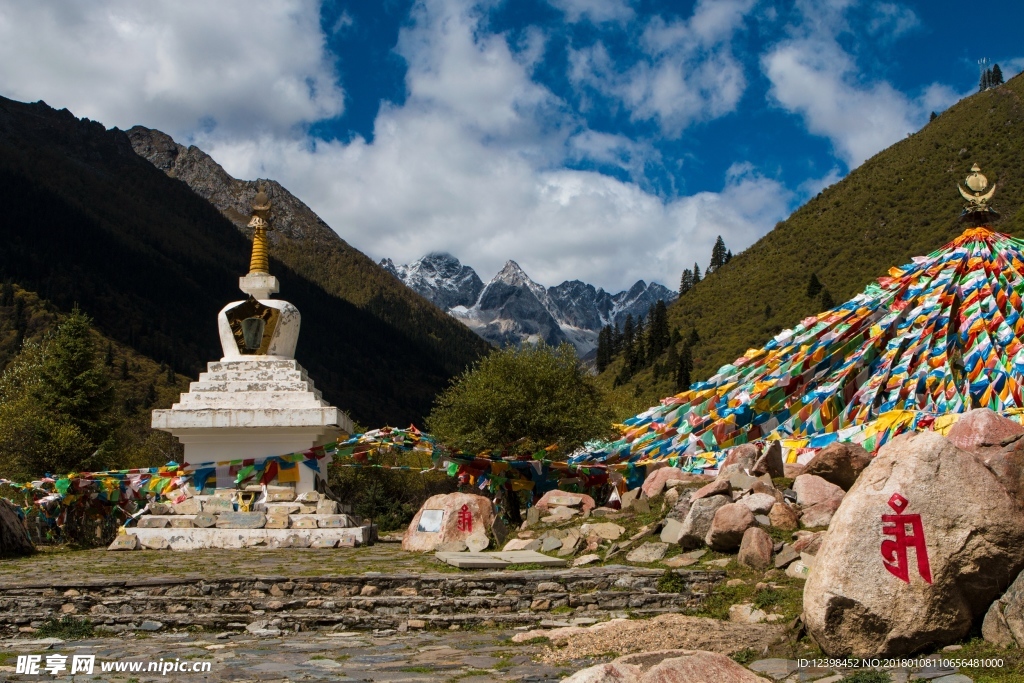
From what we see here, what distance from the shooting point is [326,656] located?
9039 mm

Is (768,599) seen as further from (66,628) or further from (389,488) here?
(389,488)

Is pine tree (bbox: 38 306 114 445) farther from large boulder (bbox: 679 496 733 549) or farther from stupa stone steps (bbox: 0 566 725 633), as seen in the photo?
large boulder (bbox: 679 496 733 549)

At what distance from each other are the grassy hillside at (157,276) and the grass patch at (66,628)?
315ft

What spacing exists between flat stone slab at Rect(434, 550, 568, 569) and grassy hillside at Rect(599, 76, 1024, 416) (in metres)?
59.5

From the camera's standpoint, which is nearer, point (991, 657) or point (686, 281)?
point (991, 657)

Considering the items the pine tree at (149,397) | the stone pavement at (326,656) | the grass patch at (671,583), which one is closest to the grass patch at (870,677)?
the stone pavement at (326,656)

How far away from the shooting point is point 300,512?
1886 cm

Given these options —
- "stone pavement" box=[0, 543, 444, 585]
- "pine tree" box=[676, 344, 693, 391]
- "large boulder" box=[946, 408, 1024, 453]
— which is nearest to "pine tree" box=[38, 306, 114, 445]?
"stone pavement" box=[0, 543, 444, 585]

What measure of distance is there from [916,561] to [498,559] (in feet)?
22.9

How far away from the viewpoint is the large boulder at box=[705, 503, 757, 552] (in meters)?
11.9

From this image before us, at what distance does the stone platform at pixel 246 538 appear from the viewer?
1802cm

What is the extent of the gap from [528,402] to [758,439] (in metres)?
9.54

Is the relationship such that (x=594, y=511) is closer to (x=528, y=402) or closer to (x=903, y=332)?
(x=903, y=332)

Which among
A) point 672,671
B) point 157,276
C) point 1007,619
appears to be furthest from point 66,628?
point 157,276
